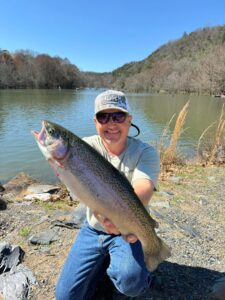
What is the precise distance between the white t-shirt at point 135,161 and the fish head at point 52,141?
0.79 meters

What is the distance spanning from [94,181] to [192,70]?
11785 cm

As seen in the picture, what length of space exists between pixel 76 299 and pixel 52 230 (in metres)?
1.45

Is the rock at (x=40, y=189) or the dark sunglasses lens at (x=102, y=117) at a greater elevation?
the dark sunglasses lens at (x=102, y=117)

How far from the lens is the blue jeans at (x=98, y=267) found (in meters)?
2.52

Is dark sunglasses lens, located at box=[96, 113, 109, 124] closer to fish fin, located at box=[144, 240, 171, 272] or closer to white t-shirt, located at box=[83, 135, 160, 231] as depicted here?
white t-shirt, located at box=[83, 135, 160, 231]

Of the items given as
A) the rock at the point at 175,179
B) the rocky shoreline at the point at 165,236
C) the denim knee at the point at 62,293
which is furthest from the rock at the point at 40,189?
the denim knee at the point at 62,293

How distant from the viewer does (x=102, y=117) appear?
8.70 ft

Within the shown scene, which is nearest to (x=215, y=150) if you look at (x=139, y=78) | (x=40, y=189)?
(x=40, y=189)

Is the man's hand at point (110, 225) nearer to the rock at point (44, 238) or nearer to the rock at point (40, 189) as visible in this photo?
the rock at point (44, 238)

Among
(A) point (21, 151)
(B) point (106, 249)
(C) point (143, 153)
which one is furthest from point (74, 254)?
(A) point (21, 151)

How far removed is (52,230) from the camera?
4023 millimetres

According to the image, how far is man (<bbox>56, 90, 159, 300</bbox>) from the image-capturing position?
254 cm

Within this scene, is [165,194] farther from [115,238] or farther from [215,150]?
[215,150]

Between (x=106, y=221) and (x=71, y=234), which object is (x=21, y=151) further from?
(x=106, y=221)
